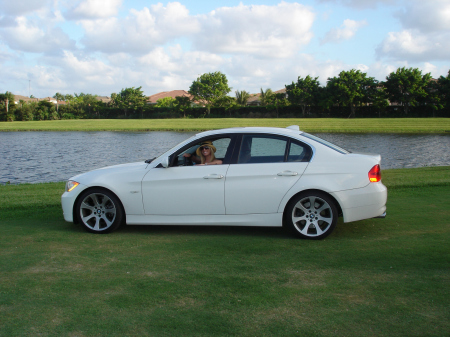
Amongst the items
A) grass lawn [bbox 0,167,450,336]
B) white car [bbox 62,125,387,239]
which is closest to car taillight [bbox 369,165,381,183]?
white car [bbox 62,125,387,239]

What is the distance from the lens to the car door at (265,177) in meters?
6.13

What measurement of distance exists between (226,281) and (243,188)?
6.43ft

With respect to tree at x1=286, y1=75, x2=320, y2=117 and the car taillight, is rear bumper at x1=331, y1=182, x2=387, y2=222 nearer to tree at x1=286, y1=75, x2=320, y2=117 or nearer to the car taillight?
the car taillight

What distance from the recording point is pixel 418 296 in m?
3.97

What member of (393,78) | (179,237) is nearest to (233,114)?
(393,78)

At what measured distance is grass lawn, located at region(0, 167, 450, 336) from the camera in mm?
3502

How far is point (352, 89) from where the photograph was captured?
7038 cm

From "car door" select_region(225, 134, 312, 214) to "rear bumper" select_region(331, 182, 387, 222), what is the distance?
2.23 feet

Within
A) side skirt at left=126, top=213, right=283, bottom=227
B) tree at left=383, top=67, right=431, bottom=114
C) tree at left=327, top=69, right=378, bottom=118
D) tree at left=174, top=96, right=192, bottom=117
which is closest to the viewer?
side skirt at left=126, top=213, right=283, bottom=227

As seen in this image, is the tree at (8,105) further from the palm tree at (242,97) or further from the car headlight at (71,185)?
the car headlight at (71,185)

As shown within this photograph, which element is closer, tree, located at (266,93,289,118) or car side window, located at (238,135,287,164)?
car side window, located at (238,135,287,164)

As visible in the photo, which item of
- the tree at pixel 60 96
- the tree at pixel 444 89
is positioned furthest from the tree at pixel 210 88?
the tree at pixel 60 96

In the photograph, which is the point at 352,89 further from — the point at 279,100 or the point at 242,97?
the point at 242,97

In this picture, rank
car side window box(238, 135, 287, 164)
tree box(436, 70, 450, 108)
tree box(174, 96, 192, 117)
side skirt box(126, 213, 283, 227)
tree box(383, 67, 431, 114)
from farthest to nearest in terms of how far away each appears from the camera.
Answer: tree box(174, 96, 192, 117), tree box(383, 67, 431, 114), tree box(436, 70, 450, 108), car side window box(238, 135, 287, 164), side skirt box(126, 213, 283, 227)
